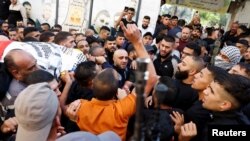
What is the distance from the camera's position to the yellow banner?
31.8ft

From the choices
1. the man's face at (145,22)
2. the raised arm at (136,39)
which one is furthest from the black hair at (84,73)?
the man's face at (145,22)

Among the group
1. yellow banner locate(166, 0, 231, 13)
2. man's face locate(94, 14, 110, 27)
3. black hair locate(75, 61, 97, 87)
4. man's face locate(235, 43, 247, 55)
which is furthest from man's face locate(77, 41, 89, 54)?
yellow banner locate(166, 0, 231, 13)

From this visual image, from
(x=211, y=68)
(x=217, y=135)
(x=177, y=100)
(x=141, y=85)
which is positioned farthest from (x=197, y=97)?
(x=141, y=85)

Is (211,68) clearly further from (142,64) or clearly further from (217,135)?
(142,64)

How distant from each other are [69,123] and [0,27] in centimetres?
527

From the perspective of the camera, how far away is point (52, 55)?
2.86 meters

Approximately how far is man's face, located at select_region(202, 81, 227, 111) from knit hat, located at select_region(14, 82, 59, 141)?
117cm

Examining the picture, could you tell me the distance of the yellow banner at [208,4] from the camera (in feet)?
31.8

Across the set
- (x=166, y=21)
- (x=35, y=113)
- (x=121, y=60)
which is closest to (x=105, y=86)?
(x=35, y=113)

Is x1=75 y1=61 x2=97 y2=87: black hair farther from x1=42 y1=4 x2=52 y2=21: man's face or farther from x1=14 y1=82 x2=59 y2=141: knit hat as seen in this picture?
x1=42 y1=4 x2=52 y2=21: man's face

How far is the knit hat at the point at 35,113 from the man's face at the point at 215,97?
1166mm

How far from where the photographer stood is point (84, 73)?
276 cm

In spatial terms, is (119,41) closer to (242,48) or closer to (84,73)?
(242,48)

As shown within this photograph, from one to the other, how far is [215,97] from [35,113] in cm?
129
